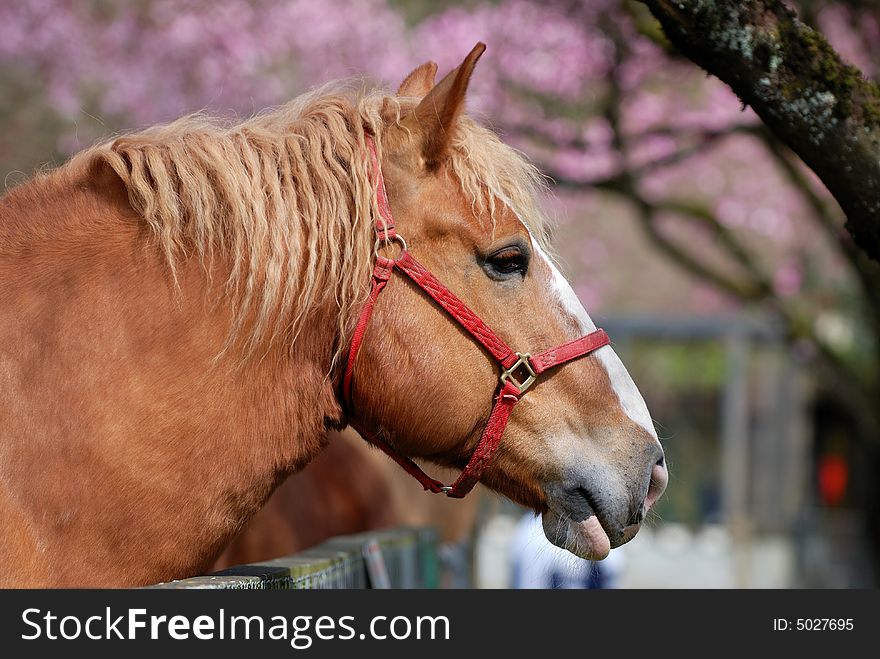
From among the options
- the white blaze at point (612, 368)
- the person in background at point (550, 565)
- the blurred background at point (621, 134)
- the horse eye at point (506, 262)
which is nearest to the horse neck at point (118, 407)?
the horse eye at point (506, 262)

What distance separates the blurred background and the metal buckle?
3385 mm

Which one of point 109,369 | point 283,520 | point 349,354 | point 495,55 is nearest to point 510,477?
point 349,354

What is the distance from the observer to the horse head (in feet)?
7.52

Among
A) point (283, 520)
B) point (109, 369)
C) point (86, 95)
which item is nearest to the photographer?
point (109, 369)

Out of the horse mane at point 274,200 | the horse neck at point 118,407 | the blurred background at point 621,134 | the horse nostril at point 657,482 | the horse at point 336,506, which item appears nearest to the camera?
the horse neck at point 118,407

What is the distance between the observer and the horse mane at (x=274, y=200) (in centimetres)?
219

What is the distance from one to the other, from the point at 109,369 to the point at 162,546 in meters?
0.39

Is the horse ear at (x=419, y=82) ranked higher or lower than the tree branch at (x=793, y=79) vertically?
lower

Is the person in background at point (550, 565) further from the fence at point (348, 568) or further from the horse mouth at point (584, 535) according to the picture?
the fence at point (348, 568)

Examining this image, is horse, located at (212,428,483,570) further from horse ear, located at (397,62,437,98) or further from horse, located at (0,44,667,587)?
horse ear, located at (397,62,437,98)

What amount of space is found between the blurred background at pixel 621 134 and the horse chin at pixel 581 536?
127 inches

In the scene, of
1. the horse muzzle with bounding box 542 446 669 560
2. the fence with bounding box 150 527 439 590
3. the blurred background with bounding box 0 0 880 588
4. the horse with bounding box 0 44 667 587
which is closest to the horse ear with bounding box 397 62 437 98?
the horse with bounding box 0 44 667 587

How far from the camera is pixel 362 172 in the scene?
90.8 inches
